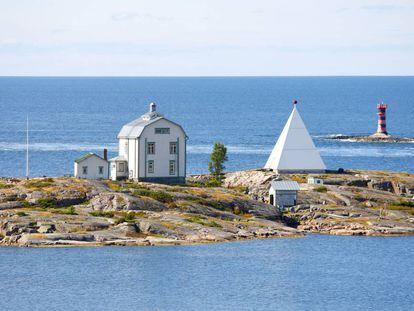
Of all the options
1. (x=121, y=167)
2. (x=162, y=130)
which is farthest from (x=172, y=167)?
(x=121, y=167)

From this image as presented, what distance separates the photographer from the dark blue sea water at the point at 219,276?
67000 millimetres

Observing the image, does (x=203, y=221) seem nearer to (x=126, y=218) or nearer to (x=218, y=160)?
(x=126, y=218)

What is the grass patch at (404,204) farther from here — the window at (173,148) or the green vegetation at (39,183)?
the green vegetation at (39,183)

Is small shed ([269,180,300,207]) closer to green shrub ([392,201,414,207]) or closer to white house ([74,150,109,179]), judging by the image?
green shrub ([392,201,414,207])

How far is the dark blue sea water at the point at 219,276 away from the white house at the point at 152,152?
14203 millimetres

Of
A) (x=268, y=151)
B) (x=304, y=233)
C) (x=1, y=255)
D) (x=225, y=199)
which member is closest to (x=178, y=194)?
(x=225, y=199)

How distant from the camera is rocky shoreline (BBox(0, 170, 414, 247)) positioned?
8069 centimetres

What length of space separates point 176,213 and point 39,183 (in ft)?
Answer: 34.3

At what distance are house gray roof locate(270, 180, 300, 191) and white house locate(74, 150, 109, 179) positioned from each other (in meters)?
12.5

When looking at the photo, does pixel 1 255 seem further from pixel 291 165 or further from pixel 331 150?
pixel 331 150

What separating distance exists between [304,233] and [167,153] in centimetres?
1368

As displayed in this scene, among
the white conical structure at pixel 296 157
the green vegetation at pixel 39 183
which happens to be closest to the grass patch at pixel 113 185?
the green vegetation at pixel 39 183

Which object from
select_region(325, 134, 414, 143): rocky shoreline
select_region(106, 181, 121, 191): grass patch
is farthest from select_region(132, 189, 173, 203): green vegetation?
select_region(325, 134, 414, 143): rocky shoreline

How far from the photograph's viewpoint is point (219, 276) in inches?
2886
